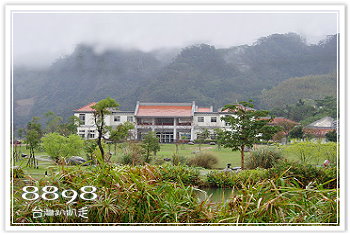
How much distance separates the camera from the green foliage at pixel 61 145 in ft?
16.2

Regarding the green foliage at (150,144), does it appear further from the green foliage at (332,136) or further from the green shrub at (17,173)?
the green foliage at (332,136)

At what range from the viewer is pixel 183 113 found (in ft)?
15.0

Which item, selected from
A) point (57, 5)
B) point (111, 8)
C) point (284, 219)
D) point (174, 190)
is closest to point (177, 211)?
point (174, 190)

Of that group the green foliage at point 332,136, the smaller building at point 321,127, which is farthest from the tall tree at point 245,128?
the green foliage at point 332,136

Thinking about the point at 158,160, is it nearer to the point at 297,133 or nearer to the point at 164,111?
the point at 164,111

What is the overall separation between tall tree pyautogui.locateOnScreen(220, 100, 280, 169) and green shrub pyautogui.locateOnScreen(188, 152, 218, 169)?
1.13ft

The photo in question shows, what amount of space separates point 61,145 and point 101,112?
2.52ft

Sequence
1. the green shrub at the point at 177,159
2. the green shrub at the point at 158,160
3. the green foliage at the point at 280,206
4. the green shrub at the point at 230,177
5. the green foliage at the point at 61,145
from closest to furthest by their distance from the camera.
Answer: the green foliage at the point at 280,206 → the green foliage at the point at 61,145 → the green shrub at the point at 230,177 → the green shrub at the point at 177,159 → the green shrub at the point at 158,160

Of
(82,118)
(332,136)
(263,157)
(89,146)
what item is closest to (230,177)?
(263,157)

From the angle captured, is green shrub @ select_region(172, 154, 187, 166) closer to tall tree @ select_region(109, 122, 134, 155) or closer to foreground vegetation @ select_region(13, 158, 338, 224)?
tall tree @ select_region(109, 122, 134, 155)

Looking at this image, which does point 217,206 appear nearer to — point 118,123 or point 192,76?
point 192,76

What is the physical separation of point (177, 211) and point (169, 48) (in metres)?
2.04

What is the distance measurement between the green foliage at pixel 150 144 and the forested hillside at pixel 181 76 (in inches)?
20.9

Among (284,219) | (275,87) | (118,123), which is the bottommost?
(284,219)
